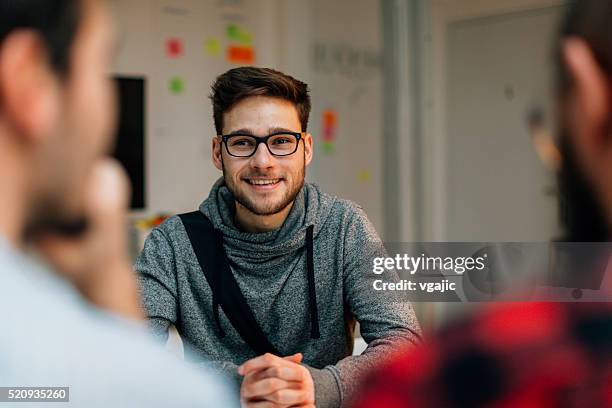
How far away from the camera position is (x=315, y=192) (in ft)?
3.76

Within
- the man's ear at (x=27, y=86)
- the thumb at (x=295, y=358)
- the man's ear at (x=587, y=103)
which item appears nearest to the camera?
the man's ear at (x=27, y=86)

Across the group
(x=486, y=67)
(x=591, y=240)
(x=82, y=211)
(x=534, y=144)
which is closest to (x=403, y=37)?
(x=486, y=67)

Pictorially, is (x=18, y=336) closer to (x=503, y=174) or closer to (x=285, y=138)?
(x=285, y=138)

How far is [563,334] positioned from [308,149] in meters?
0.45

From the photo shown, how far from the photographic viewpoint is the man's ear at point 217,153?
3.64ft

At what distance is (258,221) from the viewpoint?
1160mm

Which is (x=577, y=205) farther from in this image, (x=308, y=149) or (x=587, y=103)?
(x=308, y=149)

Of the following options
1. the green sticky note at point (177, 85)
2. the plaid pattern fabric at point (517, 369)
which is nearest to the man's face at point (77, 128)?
the green sticky note at point (177, 85)

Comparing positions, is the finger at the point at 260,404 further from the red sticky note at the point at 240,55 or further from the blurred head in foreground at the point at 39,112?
the red sticky note at the point at 240,55

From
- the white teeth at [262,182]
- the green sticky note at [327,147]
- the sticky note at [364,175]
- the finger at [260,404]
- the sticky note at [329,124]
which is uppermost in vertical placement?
the sticky note at [329,124]

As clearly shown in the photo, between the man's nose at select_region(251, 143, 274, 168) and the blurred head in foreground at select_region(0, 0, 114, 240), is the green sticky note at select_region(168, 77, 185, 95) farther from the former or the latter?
the blurred head in foreground at select_region(0, 0, 114, 240)

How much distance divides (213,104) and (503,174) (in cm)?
44

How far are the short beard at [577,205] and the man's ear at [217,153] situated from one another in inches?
19.0

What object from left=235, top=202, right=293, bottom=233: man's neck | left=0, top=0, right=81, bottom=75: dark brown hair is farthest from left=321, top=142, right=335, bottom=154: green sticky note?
left=0, top=0, right=81, bottom=75: dark brown hair
